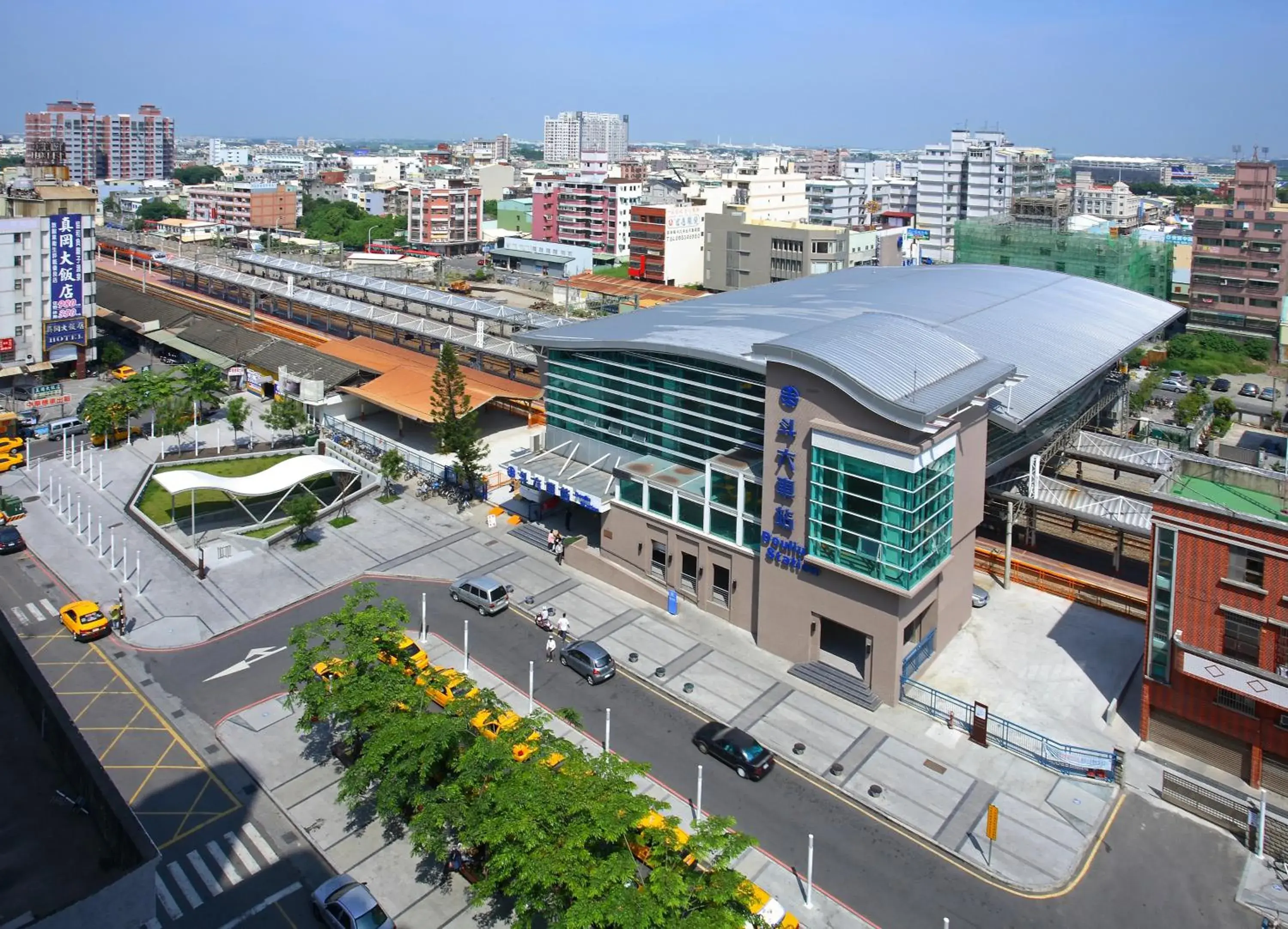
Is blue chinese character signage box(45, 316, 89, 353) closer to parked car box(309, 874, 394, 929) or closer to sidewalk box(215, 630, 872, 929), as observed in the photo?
sidewalk box(215, 630, 872, 929)

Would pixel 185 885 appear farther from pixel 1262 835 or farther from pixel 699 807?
pixel 1262 835

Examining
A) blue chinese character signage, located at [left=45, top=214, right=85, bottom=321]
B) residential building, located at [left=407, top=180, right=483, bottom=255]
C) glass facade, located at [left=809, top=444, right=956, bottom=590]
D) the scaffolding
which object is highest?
residential building, located at [left=407, top=180, right=483, bottom=255]

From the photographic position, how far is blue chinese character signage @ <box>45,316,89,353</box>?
58156 mm

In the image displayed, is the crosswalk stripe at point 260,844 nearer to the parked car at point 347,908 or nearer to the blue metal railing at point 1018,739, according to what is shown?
the parked car at point 347,908

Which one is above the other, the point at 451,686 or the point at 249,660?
the point at 451,686

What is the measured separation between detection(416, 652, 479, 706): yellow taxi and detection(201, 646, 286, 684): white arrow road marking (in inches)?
323

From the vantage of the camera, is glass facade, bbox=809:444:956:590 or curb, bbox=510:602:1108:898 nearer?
curb, bbox=510:602:1108:898

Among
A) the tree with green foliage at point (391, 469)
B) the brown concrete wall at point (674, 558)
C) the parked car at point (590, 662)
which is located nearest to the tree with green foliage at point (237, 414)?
the tree with green foliage at point (391, 469)

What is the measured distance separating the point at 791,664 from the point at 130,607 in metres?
22.3

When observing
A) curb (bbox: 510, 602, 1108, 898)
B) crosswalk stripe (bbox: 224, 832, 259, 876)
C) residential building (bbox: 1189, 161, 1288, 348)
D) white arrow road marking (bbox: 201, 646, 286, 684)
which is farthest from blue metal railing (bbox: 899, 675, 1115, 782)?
residential building (bbox: 1189, 161, 1288, 348)

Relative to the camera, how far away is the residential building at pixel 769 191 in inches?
4550

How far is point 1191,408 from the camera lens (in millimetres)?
57438

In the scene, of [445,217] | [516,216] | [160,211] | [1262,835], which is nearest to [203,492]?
[1262,835]

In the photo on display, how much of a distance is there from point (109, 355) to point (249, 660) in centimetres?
4343
